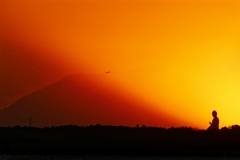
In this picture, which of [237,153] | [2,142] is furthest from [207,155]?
[2,142]

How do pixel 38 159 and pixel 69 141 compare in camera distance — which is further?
pixel 69 141

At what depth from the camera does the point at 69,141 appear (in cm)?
6272

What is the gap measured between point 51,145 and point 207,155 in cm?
882

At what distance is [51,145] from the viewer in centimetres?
6262

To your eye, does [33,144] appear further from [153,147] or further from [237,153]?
[237,153]

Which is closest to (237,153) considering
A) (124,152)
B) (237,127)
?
(237,127)

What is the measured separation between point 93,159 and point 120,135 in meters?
5.12

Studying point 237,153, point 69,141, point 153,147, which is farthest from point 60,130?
point 237,153

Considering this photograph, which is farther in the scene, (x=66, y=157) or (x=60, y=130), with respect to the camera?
(x=60, y=130)

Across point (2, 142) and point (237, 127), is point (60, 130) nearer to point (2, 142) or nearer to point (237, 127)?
point (2, 142)

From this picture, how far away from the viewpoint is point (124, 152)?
206 ft

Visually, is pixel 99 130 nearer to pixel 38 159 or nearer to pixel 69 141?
pixel 69 141

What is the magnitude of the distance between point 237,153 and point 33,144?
11.6 m

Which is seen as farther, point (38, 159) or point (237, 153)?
point (237, 153)
